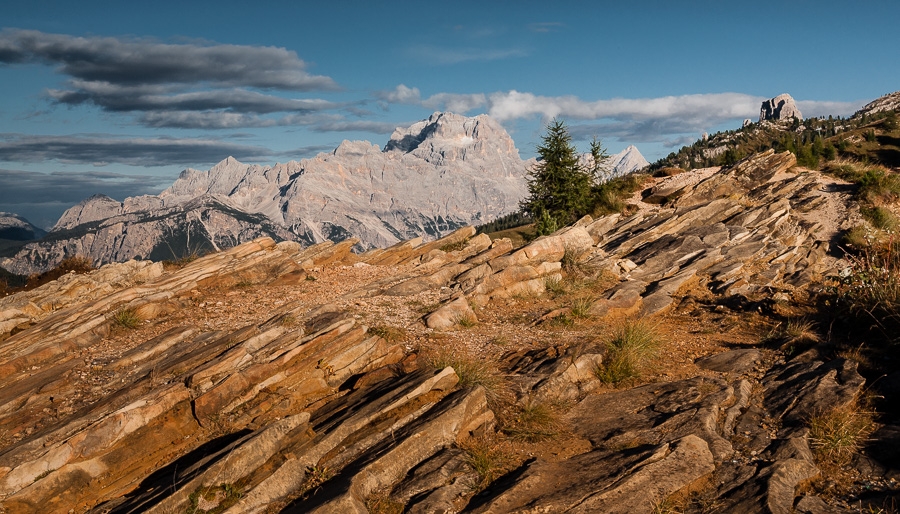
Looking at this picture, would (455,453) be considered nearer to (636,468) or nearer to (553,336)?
(636,468)

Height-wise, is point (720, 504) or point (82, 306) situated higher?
point (82, 306)

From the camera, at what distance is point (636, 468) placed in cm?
816

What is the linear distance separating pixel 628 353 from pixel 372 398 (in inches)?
233

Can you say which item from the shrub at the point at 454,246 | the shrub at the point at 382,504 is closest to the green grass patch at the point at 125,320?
the shrub at the point at 382,504

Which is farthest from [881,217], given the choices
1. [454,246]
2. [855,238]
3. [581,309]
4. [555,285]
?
[454,246]

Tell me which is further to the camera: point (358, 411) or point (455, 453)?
point (358, 411)

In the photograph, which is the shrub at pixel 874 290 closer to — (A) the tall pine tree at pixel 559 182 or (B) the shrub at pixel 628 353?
(B) the shrub at pixel 628 353

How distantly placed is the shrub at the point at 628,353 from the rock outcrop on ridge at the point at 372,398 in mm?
267

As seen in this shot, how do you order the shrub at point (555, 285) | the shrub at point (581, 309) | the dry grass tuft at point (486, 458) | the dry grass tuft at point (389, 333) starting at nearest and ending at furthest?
the dry grass tuft at point (486, 458)
the dry grass tuft at point (389, 333)
the shrub at point (581, 309)
the shrub at point (555, 285)

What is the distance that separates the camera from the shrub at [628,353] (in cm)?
1202

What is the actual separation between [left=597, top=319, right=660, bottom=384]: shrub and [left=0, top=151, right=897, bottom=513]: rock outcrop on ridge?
0.27 metres

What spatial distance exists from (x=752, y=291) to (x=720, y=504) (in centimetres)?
1297

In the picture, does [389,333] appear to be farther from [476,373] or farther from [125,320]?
[125,320]

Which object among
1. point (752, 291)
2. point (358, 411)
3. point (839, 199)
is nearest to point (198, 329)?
point (358, 411)
